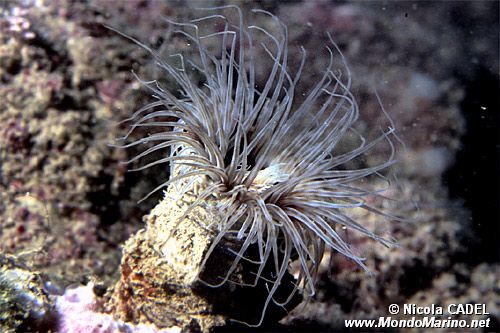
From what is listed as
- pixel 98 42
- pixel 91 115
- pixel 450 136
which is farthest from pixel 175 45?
pixel 450 136

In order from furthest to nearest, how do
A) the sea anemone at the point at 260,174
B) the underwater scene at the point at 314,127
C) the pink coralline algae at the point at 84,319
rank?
1. the underwater scene at the point at 314,127
2. the pink coralline algae at the point at 84,319
3. the sea anemone at the point at 260,174

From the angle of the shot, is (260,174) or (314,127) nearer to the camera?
(260,174)

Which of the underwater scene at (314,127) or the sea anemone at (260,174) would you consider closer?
the sea anemone at (260,174)

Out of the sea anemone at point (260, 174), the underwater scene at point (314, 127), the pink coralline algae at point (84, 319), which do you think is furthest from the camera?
the underwater scene at point (314, 127)

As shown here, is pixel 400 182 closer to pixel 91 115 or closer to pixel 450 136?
pixel 450 136

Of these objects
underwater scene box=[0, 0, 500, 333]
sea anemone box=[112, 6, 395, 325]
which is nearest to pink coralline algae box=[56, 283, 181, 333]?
underwater scene box=[0, 0, 500, 333]

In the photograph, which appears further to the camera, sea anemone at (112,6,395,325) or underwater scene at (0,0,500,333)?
underwater scene at (0,0,500,333)

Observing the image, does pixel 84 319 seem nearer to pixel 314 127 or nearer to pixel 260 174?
pixel 260 174

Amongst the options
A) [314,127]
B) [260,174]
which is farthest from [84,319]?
[314,127]

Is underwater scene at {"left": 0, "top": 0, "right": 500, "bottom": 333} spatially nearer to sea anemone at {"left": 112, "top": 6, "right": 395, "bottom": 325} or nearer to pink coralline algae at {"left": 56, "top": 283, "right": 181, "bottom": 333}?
pink coralline algae at {"left": 56, "top": 283, "right": 181, "bottom": 333}

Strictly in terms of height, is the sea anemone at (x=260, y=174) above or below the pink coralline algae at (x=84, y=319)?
above

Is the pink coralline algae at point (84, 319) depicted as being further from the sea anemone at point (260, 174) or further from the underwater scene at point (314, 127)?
the sea anemone at point (260, 174)

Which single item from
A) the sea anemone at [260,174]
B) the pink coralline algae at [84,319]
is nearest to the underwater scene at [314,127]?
the pink coralline algae at [84,319]
